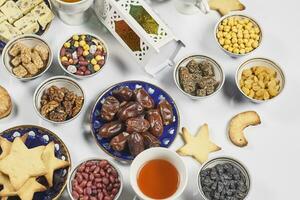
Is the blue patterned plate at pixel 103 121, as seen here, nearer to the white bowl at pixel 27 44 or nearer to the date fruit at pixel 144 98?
the date fruit at pixel 144 98

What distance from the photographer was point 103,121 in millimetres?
1608

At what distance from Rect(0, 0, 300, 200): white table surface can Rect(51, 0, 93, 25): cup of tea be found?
1.0 inches

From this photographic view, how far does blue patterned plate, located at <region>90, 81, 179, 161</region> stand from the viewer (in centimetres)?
158

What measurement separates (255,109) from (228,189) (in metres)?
0.27

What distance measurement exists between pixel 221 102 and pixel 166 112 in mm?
188

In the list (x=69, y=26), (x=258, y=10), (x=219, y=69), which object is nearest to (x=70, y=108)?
(x=69, y=26)

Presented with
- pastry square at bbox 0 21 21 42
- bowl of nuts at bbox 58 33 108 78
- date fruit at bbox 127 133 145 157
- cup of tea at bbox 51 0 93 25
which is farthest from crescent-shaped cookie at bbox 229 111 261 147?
pastry square at bbox 0 21 21 42

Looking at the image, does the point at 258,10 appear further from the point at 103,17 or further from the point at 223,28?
the point at 103,17

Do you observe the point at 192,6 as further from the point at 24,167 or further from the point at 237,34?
the point at 24,167

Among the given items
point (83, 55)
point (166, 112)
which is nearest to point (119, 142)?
point (166, 112)

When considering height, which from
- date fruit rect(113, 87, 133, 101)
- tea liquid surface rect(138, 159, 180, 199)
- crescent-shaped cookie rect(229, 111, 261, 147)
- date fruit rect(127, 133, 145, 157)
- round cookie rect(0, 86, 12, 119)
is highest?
round cookie rect(0, 86, 12, 119)

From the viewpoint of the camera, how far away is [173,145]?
1631mm

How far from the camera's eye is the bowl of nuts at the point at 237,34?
67.6 inches

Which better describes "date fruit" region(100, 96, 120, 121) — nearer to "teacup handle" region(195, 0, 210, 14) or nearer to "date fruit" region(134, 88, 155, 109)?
"date fruit" region(134, 88, 155, 109)
